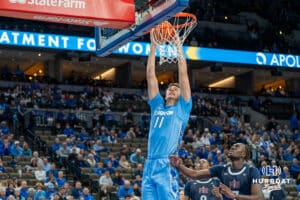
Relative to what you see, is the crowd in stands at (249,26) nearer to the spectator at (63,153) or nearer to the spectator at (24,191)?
the spectator at (63,153)

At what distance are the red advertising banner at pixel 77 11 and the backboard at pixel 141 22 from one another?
0.15 metres

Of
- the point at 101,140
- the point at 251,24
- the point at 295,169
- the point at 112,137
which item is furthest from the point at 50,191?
the point at 251,24

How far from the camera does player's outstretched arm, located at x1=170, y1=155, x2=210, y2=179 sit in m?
9.14

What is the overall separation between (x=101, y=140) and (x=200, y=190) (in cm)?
1347

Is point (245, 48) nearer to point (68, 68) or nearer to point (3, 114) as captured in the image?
point (68, 68)

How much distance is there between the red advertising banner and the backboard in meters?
0.15

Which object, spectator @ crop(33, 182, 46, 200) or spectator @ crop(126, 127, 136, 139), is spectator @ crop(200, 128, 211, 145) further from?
spectator @ crop(33, 182, 46, 200)

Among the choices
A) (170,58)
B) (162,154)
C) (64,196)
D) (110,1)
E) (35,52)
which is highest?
(35,52)

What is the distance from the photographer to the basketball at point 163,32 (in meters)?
11.2

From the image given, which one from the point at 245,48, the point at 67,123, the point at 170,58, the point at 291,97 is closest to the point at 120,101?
the point at 67,123

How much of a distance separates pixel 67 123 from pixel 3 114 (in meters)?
2.50

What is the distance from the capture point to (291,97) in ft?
134

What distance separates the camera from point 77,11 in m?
10.5

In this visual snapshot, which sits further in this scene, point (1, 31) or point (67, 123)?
point (1, 31)
